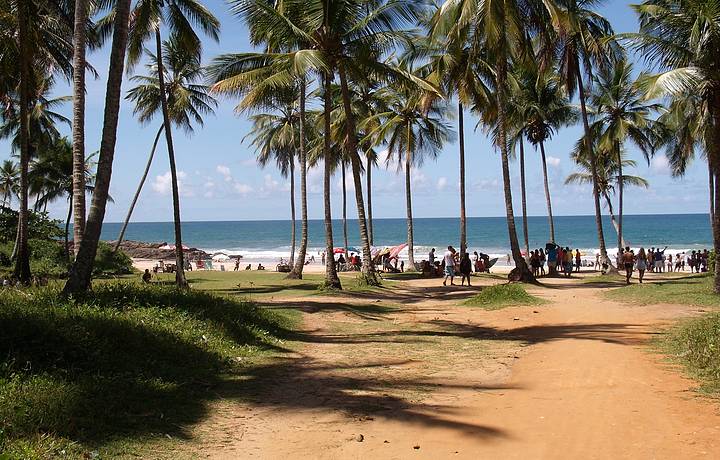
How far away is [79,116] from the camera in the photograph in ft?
44.4

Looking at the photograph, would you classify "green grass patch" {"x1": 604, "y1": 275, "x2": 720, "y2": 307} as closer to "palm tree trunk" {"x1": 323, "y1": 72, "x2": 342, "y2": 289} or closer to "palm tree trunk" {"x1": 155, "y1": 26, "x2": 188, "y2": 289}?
"palm tree trunk" {"x1": 323, "y1": 72, "x2": 342, "y2": 289}

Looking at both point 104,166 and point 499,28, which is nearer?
point 104,166

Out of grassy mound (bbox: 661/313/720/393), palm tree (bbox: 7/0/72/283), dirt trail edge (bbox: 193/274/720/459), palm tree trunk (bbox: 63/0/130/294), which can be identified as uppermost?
palm tree (bbox: 7/0/72/283)

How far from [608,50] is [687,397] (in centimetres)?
2081

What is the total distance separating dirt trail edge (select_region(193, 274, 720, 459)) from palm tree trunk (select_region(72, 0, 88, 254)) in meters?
5.37

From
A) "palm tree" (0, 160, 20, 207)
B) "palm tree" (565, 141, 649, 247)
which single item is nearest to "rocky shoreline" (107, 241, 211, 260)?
"palm tree" (0, 160, 20, 207)

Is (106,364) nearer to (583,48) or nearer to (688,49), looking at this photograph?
(688,49)

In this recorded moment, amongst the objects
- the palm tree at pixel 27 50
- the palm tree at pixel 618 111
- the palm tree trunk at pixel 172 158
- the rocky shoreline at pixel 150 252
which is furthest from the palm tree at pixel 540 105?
the rocky shoreline at pixel 150 252

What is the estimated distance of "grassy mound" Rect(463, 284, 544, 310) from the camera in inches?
644

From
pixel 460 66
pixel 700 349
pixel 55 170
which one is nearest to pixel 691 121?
pixel 460 66

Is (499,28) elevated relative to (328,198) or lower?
elevated

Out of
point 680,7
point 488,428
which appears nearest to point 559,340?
point 488,428

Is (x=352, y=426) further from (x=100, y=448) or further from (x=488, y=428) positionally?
(x=100, y=448)

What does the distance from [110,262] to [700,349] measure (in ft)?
89.3
